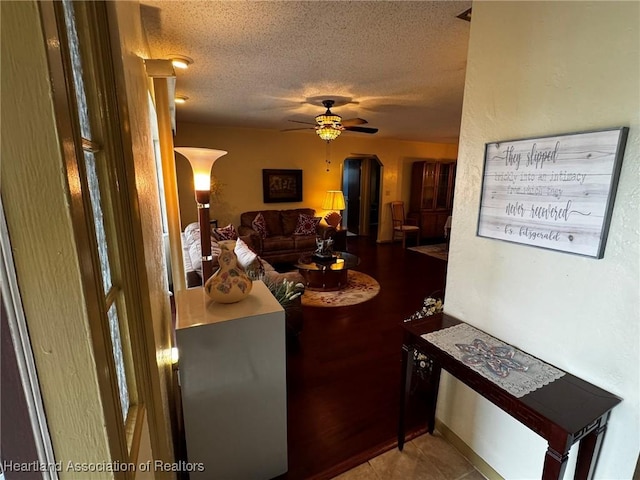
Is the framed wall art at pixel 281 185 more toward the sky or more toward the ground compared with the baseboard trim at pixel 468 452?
more toward the sky

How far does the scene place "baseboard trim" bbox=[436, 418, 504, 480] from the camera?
159cm

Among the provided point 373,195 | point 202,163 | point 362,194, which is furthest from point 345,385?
point 373,195

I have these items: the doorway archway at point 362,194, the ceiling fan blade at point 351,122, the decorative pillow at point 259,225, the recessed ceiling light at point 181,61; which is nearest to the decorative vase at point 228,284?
the recessed ceiling light at point 181,61

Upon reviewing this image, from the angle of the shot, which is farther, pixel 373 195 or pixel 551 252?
pixel 373 195

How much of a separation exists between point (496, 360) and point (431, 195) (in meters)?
6.38

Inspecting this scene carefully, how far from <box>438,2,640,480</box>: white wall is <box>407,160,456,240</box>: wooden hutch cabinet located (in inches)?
225

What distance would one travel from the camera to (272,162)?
5.89m

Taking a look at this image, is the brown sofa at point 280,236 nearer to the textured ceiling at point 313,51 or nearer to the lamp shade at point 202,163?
the textured ceiling at point 313,51

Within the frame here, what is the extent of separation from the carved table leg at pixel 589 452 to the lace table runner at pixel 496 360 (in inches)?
7.5

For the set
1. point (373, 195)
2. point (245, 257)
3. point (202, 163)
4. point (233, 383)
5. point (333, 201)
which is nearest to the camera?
point (233, 383)

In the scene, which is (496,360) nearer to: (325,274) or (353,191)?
(325,274)

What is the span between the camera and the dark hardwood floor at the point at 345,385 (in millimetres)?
1767

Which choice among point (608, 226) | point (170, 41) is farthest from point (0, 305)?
point (170, 41)

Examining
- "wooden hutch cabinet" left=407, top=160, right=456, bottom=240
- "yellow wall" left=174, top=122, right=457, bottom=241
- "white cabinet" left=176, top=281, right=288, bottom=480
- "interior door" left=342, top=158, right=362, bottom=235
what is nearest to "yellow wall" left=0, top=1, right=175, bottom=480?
"white cabinet" left=176, top=281, right=288, bottom=480
